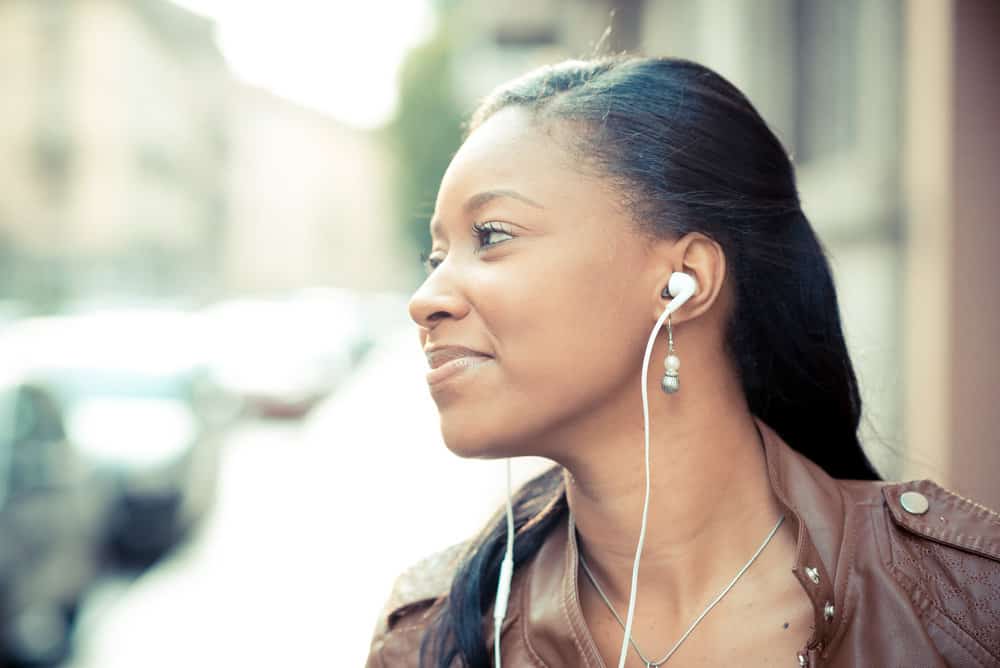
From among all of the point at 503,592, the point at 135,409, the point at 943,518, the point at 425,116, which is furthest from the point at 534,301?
the point at 425,116

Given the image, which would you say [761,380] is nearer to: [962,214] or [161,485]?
[962,214]

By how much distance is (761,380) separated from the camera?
225 cm

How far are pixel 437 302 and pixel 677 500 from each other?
694mm

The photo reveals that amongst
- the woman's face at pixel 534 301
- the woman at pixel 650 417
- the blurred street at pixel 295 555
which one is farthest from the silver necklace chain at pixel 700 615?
the blurred street at pixel 295 555

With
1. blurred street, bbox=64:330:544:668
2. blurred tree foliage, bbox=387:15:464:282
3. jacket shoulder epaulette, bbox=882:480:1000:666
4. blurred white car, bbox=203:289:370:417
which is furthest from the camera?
blurred tree foliage, bbox=387:15:464:282

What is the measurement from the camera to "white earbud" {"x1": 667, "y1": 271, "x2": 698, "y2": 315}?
75.1 inches

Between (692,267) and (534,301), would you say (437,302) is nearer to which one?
(534,301)

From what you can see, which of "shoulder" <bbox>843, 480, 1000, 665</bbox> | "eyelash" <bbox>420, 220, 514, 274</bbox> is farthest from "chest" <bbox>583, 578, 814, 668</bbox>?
"eyelash" <bbox>420, 220, 514, 274</bbox>

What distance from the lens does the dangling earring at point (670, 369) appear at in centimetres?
192

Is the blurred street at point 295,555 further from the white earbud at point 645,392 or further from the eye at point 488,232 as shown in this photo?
the eye at point 488,232

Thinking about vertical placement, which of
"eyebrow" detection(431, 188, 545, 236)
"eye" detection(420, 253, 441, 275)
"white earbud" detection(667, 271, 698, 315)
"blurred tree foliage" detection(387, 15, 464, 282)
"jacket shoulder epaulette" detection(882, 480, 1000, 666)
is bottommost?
"jacket shoulder epaulette" detection(882, 480, 1000, 666)

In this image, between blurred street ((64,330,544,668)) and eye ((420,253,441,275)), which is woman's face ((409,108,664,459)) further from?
blurred street ((64,330,544,668))

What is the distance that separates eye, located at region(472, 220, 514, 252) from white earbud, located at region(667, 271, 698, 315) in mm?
364

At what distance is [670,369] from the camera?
1951 mm
